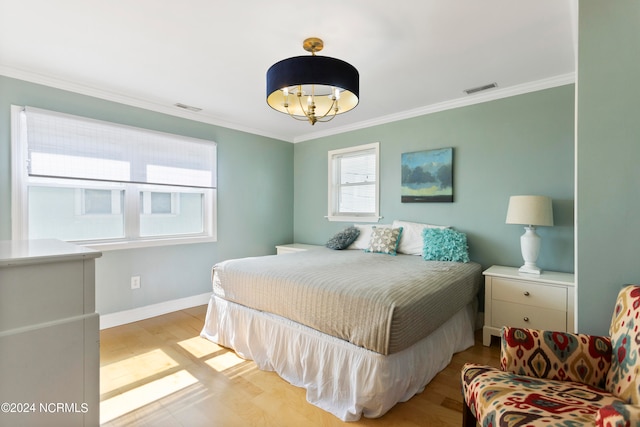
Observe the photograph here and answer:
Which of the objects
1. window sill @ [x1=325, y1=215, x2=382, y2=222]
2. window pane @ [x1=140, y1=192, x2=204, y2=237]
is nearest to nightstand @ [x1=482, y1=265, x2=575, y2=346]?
window sill @ [x1=325, y1=215, x2=382, y2=222]

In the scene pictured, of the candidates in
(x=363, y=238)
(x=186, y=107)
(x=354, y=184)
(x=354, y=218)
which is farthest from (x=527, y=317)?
(x=186, y=107)

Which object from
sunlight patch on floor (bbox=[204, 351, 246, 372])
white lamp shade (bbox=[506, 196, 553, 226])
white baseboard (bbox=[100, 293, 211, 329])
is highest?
white lamp shade (bbox=[506, 196, 553, 226])

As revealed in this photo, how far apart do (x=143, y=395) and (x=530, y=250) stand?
10.4 ft

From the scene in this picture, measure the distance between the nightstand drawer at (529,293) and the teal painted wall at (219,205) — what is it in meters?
3.09

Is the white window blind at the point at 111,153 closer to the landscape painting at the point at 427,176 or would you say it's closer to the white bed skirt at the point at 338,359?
the white bed skirt at the point at 338,359

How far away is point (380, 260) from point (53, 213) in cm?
311

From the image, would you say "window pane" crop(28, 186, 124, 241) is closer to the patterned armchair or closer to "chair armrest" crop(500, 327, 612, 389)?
the patterned armchair

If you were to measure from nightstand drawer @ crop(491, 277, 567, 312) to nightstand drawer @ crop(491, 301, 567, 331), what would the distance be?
0.04 metres

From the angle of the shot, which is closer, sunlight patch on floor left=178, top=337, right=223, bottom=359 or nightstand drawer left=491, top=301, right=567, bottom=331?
nightstand drawer left=491, top=301, right=567, bottom=331

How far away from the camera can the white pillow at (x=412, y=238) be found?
3.26 meters

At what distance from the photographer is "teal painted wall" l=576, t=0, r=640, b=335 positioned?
4.16 feet

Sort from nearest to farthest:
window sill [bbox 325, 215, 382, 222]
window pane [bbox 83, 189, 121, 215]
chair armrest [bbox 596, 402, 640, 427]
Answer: chair armrest [bbox 596, 402, 640, 427]
window pane [bbox 83, 189, 121, 215]
window sill [bbox 325, 215, 382, 222]

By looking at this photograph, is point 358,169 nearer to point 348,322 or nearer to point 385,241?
point 385,241

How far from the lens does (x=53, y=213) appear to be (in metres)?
2.75
